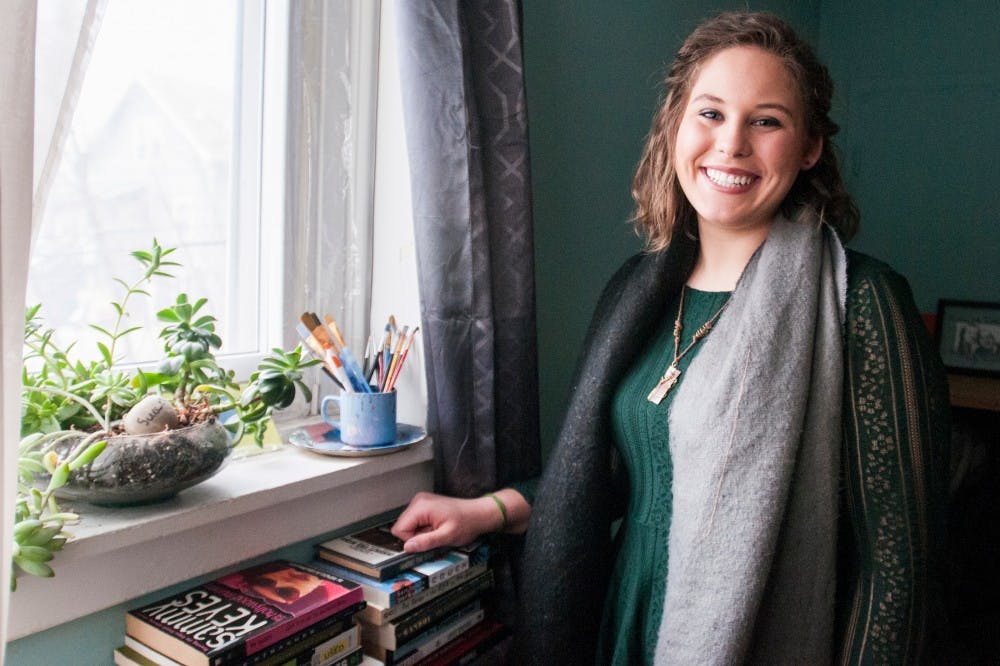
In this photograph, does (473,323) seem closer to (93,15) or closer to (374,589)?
(374,589)

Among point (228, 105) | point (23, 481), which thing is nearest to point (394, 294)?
point (228, 105)

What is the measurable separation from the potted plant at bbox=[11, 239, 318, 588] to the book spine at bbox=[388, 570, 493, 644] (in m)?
0.31

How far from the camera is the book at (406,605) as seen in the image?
96 cm

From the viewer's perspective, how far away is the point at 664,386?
1.09 m

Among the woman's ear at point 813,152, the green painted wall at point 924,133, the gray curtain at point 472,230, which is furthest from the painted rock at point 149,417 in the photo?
the green painted wall at point 924,133

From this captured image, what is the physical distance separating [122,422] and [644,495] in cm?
69

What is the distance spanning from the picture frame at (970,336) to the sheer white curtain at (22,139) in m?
2.87

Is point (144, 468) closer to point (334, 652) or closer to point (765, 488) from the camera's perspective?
point (334, 652)

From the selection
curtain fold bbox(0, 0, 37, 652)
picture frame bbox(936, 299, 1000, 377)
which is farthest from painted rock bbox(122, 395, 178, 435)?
picture frame bbox(936, 299, 1000, 377)

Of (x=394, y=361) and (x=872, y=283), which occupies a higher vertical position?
(x=872, y=283)

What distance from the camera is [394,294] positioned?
1.27 meters

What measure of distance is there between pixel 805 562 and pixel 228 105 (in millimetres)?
1029

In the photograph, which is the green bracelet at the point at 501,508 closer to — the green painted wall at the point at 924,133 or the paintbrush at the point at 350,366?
the paintbrush at the point at 350,366

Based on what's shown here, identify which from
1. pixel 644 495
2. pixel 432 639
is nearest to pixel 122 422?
pixel 432 639
